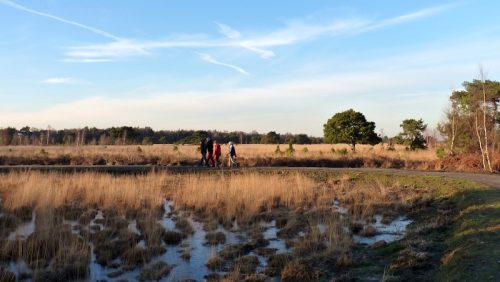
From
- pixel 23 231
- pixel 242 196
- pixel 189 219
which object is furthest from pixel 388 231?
pixel 23 231

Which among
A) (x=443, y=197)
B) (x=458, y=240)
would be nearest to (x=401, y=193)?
(x=443, y=197)

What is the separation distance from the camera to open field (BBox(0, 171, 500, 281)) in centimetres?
908

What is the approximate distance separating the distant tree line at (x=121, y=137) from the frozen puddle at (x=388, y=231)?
4116cm

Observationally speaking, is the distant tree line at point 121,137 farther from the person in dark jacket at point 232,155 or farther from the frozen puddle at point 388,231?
the frozen puddle at point 388,231

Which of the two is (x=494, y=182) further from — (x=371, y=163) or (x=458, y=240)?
(x=371, y=163)

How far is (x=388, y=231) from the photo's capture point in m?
13.2

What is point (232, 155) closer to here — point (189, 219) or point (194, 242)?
point (189, 219)

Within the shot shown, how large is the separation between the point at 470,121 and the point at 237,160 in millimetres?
14978

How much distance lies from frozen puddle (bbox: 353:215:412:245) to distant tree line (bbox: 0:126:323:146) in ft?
135

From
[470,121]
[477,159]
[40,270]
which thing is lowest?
[40,270]

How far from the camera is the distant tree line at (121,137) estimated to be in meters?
66.2

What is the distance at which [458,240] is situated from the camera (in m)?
9.96

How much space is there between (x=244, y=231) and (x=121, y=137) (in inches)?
2507

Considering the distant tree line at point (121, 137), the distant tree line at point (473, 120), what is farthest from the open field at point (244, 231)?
the distant tree line at point (121, 137)
